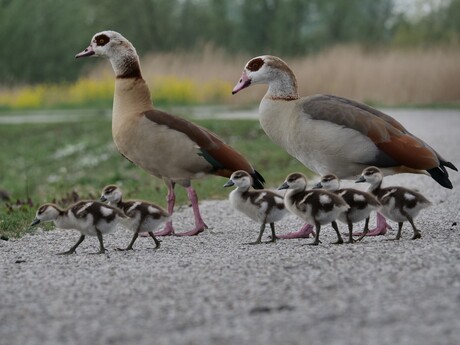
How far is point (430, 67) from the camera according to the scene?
32594mm

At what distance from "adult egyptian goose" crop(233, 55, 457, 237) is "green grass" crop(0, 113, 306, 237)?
304 centimetres

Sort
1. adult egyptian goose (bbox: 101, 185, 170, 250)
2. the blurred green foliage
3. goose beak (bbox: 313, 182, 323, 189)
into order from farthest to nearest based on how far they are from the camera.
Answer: the blurred green foliage < goose beak (bbox: 313, 182, 323, 189) < adult egyptian goose (bbox: 101, 185, 170, 250)

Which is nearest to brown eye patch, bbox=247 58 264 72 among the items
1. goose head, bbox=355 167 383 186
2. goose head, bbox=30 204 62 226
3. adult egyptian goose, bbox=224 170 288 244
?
adult egyptian goose, bbox=224 170 288 244

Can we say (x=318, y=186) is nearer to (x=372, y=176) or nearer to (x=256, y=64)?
(x=372, y=176)

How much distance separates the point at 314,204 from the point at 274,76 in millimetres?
2039

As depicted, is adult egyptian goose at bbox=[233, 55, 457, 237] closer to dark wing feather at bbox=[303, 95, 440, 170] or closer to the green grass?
dark wing feather at bbox=[303, 95, 440, 170]

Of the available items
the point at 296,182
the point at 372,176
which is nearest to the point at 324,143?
the point at 372,176

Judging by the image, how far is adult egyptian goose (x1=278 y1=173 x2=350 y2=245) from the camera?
25.0 ft

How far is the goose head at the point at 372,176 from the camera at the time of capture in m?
8.08

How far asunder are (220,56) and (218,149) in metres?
30.8

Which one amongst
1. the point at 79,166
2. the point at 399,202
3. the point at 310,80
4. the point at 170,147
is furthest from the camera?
the point at 310,80

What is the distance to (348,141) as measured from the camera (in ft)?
27.8

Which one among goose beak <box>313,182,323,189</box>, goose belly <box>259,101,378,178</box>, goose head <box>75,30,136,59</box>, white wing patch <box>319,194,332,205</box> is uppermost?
goose head <box>75,30,136,59</box>

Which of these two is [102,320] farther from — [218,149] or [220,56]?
[220,56]
